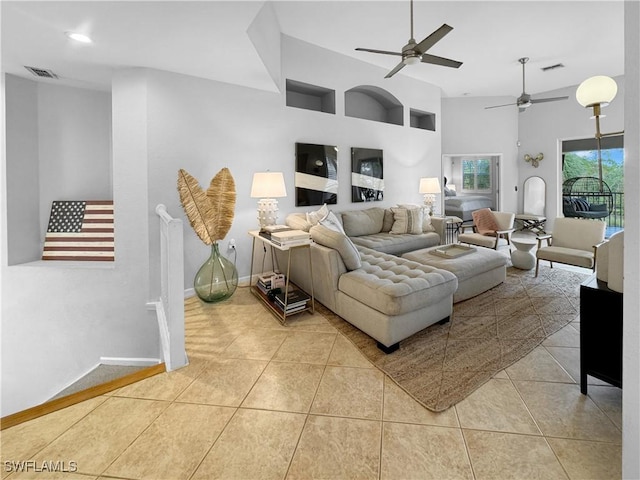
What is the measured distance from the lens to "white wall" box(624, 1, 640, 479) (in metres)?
0.94

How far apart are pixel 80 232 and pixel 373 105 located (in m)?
5.05

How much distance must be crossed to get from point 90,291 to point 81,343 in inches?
23.1

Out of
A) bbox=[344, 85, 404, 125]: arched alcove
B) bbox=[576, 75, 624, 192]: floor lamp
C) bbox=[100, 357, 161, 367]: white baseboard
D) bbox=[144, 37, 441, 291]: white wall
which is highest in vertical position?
bbox=[344, 85, 404, 125]: arched alcove

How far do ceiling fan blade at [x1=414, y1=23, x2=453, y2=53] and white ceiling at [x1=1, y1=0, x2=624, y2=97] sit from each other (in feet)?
3.98

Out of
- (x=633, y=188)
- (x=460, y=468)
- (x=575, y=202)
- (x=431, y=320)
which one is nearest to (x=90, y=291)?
(x=431, y=320)

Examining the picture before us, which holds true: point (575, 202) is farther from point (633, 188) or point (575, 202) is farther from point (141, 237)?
point (141, 237)

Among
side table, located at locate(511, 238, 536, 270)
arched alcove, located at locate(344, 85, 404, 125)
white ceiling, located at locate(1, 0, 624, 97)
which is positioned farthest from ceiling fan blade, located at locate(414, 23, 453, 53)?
side table, located at locate(511, 238, 536, 270)

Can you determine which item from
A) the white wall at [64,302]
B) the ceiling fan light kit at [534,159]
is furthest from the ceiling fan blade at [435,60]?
the ceiling fan light kit at [534,159]

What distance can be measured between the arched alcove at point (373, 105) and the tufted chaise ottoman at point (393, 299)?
143 inches

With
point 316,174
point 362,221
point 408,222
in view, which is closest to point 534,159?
point 408,222

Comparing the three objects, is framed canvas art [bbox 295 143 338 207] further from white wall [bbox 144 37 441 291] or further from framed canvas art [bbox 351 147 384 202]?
framed canvas art [bbox 351 147 384 202]

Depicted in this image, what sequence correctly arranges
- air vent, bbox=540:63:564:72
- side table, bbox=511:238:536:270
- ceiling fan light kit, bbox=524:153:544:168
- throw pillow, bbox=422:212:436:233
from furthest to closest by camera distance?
ceiling fan light kit, bbox=524:153:544:168, air vent, bbox=540:63:564:72, throw pillow, bbox=422:212:436:233, side table, bbox=511:238:536:270

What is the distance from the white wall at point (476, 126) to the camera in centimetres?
734

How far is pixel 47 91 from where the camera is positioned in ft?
11.6
